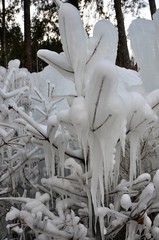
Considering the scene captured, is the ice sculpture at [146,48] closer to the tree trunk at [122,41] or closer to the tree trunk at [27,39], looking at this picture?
the tree trunk at [122,41]

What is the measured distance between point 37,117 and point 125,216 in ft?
4.04

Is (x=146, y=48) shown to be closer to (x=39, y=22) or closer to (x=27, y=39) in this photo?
(x=27, y=39)

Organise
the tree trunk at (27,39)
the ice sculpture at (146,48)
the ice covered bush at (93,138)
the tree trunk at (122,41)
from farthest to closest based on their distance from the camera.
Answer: the tree trunk at (27,39) → the tree trunk at (122,41) → the ice sculpture at (146,48) → the ice covered bush at (93,138)

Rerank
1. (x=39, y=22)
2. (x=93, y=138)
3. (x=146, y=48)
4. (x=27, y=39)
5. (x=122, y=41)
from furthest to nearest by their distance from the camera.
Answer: (x=39, y=22) → (x=27, y=39) → (x=122, y=41) → (x=146, y=48) → (x=93, y=138)

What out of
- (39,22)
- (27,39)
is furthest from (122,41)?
(39,22)

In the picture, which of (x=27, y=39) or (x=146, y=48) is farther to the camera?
(x=27, y=39)

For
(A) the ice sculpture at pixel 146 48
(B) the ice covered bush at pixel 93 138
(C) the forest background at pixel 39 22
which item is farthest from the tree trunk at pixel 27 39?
(B) the ice covered bush at pixel 93 138

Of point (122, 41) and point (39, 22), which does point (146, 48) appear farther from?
point (39, 22)

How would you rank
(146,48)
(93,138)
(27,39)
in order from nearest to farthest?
(93,138) → (146,48) → (27,39)

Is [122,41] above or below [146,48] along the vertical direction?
above

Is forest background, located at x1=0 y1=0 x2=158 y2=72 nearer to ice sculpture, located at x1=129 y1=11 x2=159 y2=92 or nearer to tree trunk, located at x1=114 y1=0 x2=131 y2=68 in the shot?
tree trunk, located at x1=114 y1=0 x2=131 y2=68

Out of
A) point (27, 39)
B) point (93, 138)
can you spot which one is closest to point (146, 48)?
point (93, 138)

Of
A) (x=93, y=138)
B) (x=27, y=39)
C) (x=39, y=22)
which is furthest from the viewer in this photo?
(x=39, y=22)

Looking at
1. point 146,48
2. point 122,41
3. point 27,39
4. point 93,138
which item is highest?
point 27,39
